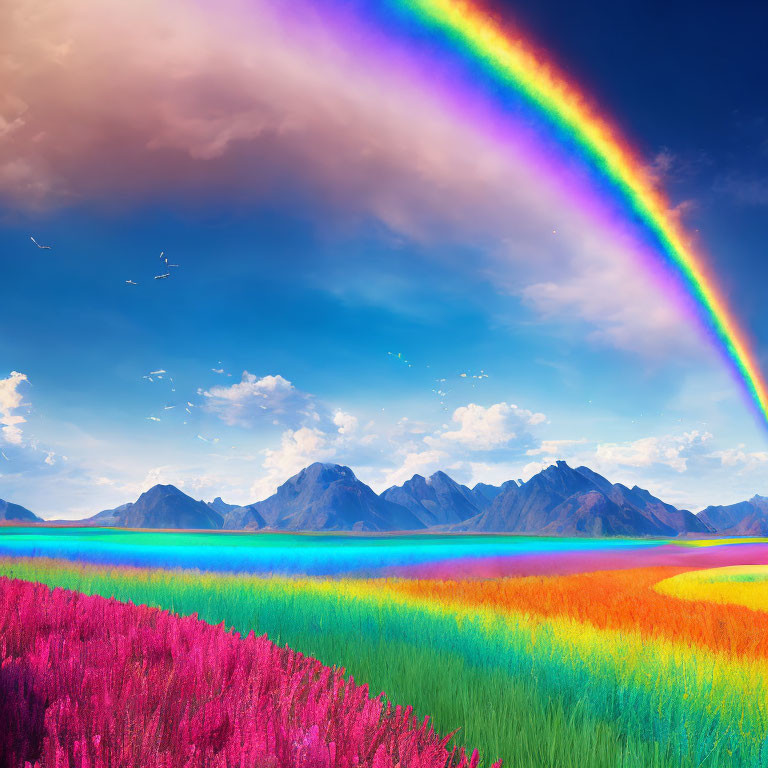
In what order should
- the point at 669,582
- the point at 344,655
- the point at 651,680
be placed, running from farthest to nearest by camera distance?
the point at 669,582 → the point at 344,655 → the point at 651,680

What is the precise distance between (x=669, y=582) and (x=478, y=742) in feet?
65.4

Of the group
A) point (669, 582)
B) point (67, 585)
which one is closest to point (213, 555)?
point (67, 585)

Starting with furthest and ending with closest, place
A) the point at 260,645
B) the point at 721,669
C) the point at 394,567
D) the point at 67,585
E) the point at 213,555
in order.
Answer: the point at 213,555 < the point at 394,567 < the point at 67,585 < the point at 721,669 < the point at 260,645

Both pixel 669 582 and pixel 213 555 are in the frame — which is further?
pixel 213 555

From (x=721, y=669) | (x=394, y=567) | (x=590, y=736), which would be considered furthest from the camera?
(x=394, y=567)

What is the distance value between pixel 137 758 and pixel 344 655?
6368 mm

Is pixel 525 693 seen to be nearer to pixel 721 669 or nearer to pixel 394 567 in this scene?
pixel 721 669

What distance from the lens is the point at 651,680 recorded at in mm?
6457

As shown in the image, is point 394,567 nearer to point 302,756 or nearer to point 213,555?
point 213,555

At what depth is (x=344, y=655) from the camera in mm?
7953

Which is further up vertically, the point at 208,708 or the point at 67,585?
the point at 208,708

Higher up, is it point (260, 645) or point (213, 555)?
point (260, 645)

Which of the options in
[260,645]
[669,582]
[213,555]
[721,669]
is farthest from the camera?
[213,555]

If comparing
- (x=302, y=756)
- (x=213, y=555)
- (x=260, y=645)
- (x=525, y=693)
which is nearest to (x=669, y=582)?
(x=525, y=693)
